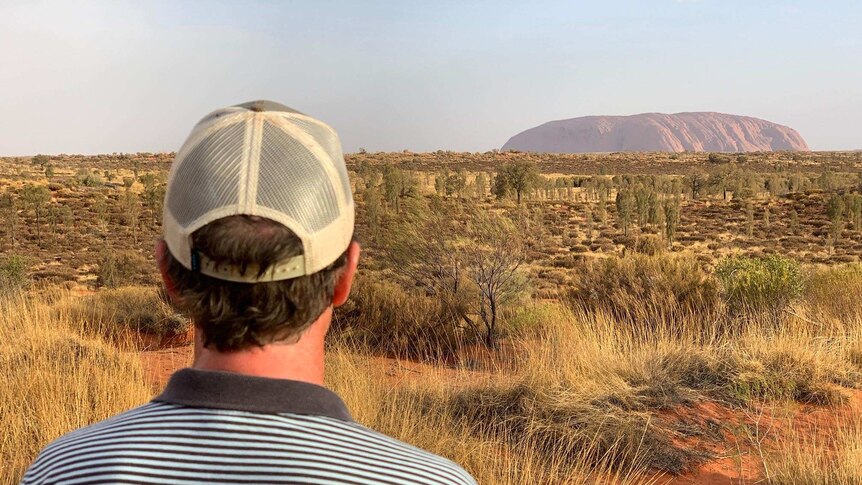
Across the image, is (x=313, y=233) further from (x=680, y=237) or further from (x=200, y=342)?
(x=680, y=237)

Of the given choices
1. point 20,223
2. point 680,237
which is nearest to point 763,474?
point 680,237

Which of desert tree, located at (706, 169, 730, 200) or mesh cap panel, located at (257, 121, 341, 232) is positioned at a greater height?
mesh cap panel, located at (257, 121, 341, 232)

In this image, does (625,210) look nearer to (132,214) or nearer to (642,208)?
(642,208)

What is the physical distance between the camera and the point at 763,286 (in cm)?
870

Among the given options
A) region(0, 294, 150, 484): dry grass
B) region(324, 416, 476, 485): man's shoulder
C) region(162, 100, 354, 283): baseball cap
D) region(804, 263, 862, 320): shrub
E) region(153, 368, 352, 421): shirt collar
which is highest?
region(162, 100, 354, 283): baseball cap

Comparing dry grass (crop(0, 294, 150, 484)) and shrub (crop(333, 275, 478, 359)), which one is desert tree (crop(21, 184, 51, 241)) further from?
dry grass (crop(0, 294, 150, 484))

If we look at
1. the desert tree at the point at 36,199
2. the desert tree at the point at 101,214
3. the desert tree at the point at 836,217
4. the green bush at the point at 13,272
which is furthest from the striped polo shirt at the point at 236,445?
the desert tree at the point at 36,199

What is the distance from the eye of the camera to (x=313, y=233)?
44.6 inches

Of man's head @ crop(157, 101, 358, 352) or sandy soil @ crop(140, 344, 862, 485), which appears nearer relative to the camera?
man's head @ crop(157, 101, 358, 352)

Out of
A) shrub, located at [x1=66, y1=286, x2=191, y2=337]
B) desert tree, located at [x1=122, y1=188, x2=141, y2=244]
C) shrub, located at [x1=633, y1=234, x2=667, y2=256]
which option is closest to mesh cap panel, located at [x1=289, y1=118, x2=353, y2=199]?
shrub, located at [x1=66, y1=286, x2=191, y2=337]

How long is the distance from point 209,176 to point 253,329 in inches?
10.9

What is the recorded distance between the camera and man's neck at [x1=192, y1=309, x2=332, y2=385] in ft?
3.64

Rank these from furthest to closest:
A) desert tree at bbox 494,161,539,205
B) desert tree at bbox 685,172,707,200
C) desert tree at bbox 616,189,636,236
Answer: desert tree at bbox 685,172,707,200, desert tree at bbox 494,161,539,205, desert tree at bbox 616,189,636,236

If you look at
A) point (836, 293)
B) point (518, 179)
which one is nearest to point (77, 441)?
point (836, 293)
